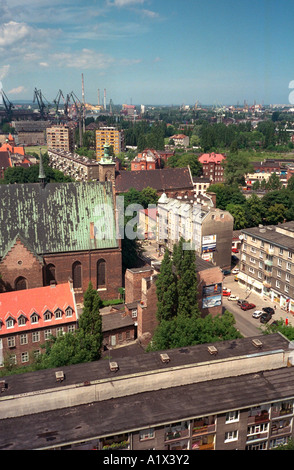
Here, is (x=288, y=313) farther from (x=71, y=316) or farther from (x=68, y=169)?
(x=68, y=169)

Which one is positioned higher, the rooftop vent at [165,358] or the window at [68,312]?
the rooftop vent at [165,358]

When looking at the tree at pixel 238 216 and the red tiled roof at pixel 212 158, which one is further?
the red tiled roof at pixel 212 158

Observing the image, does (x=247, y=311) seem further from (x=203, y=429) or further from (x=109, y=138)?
(x=109, y=138)

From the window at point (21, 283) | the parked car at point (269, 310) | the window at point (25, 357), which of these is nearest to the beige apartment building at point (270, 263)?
the parked car at point (269, 310)

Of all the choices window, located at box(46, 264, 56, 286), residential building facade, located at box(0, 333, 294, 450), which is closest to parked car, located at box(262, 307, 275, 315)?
residential building facade, located at box(0, 333, 294, 450)

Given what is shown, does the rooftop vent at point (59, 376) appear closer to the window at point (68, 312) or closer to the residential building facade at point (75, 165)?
the window at point (68, 312)

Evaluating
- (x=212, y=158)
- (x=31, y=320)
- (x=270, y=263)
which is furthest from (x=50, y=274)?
(x=212, y=158)

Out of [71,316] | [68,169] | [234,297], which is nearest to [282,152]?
[68,169]
